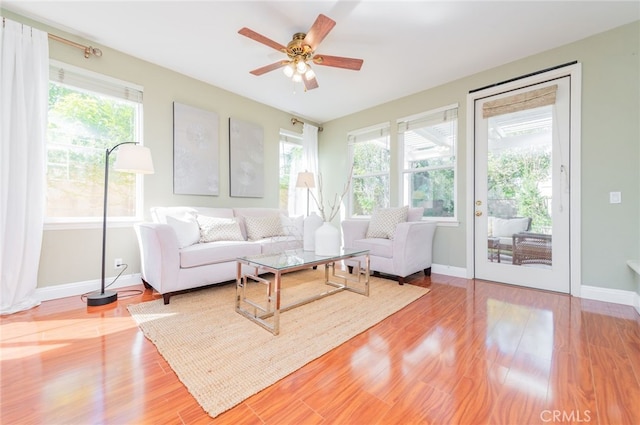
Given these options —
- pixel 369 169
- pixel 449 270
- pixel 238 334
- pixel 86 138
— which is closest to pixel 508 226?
pixel 449 270

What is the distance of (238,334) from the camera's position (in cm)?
182

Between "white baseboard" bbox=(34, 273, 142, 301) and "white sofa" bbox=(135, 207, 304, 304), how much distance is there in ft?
0.96

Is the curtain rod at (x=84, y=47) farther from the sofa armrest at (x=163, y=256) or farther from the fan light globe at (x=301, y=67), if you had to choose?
the fan light globe at (x=301, y=67)

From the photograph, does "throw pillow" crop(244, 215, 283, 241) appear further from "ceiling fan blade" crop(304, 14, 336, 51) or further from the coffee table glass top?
"ceiling fan blade" crop(304, 14, 336, 51)

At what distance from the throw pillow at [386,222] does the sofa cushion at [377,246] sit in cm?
11

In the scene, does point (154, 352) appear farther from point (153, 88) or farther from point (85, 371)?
point (153, 88)

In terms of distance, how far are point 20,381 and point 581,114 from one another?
4675 millimetres

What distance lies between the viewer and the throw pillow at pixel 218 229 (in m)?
2.95

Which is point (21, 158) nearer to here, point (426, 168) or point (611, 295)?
point (426, 168)

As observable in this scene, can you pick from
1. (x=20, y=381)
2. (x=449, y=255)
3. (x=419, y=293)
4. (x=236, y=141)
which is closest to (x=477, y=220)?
(x=449, y=255)

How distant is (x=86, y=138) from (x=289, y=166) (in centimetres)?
274

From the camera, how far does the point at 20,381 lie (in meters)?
1.31

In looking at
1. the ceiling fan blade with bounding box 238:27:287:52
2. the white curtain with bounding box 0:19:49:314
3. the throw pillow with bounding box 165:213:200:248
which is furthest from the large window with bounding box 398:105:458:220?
the white curtain with bounding box 0:19:49:314

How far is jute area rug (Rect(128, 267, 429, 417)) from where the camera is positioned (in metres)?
1.33
